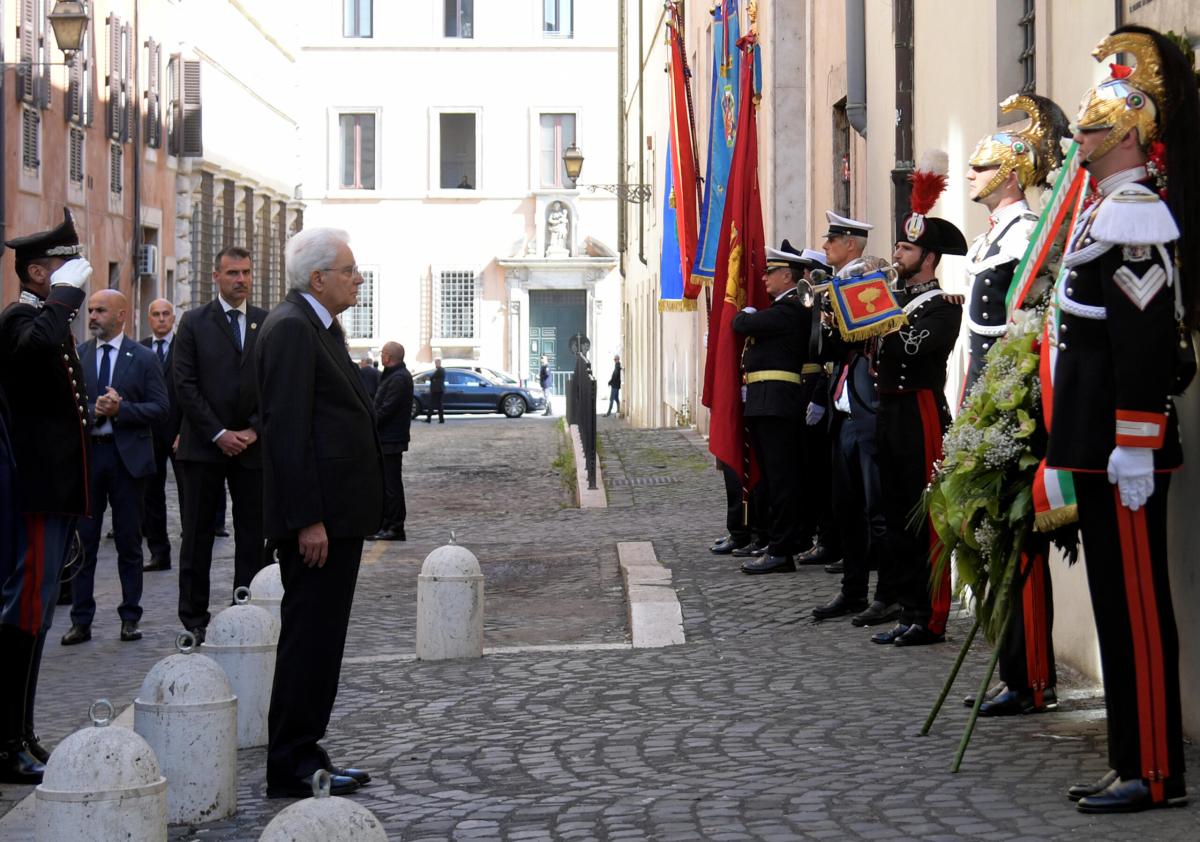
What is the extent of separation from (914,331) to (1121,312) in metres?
3.12

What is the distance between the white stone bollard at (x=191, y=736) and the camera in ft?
19.5

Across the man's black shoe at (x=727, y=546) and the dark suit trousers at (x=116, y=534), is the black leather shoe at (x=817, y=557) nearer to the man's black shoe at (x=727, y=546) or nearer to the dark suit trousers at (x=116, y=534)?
the man's black shoe at (x=727, y=546)

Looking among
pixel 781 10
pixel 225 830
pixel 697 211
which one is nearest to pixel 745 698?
pixel 225 830

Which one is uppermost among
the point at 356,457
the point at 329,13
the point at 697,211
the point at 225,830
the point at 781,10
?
the point at 329,13

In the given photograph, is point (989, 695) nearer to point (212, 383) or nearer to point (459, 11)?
point (212, 383)

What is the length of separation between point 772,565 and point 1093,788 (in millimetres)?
6179

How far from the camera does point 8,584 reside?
6852 mm

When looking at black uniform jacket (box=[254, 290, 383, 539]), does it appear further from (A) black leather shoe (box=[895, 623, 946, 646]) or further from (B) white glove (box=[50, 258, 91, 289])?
(A) black leather shoe (box=[895, 623, 946, 646])

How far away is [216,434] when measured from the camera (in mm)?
9789

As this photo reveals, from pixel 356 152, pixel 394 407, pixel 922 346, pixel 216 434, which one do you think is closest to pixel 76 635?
pixel 216 434

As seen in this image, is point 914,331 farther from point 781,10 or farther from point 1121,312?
point 781,10

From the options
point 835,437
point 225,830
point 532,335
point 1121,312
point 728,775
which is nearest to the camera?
point 1121,312

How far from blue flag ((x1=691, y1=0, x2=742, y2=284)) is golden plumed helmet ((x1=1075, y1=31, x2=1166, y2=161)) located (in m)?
8.59

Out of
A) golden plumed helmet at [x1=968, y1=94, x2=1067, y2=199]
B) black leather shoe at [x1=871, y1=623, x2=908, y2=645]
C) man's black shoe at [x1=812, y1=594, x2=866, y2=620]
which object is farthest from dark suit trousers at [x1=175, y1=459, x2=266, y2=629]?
golden plumed helmet at [x1=968, y1=94, x2=1067, y2=199]
